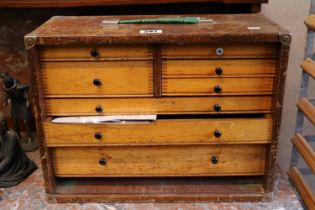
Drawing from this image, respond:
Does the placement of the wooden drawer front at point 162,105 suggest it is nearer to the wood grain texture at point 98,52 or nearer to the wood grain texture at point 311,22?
the wood grain texture at point 98,52

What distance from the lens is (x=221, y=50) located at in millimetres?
1143

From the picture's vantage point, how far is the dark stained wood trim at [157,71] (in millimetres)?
1140

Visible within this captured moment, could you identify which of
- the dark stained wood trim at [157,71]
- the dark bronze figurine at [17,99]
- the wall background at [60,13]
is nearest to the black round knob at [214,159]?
the dark stained wood trim at [157,71]

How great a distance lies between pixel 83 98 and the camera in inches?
47.6

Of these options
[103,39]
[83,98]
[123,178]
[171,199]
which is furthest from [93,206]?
[103,39]

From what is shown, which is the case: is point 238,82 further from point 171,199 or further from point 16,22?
point 16,22

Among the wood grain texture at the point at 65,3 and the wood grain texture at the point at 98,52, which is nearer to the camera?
the wood grain texture at the point at 98,52

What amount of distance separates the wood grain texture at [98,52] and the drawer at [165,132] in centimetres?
21

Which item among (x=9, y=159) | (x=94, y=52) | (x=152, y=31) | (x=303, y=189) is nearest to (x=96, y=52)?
(x=94, y=52)

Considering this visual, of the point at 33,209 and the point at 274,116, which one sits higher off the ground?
the point at 274,116

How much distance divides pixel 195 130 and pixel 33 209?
1.91ft

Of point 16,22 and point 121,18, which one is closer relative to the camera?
point 121,18

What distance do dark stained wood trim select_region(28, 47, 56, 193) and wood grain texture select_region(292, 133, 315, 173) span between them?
0.84m

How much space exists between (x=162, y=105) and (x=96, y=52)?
252mm
